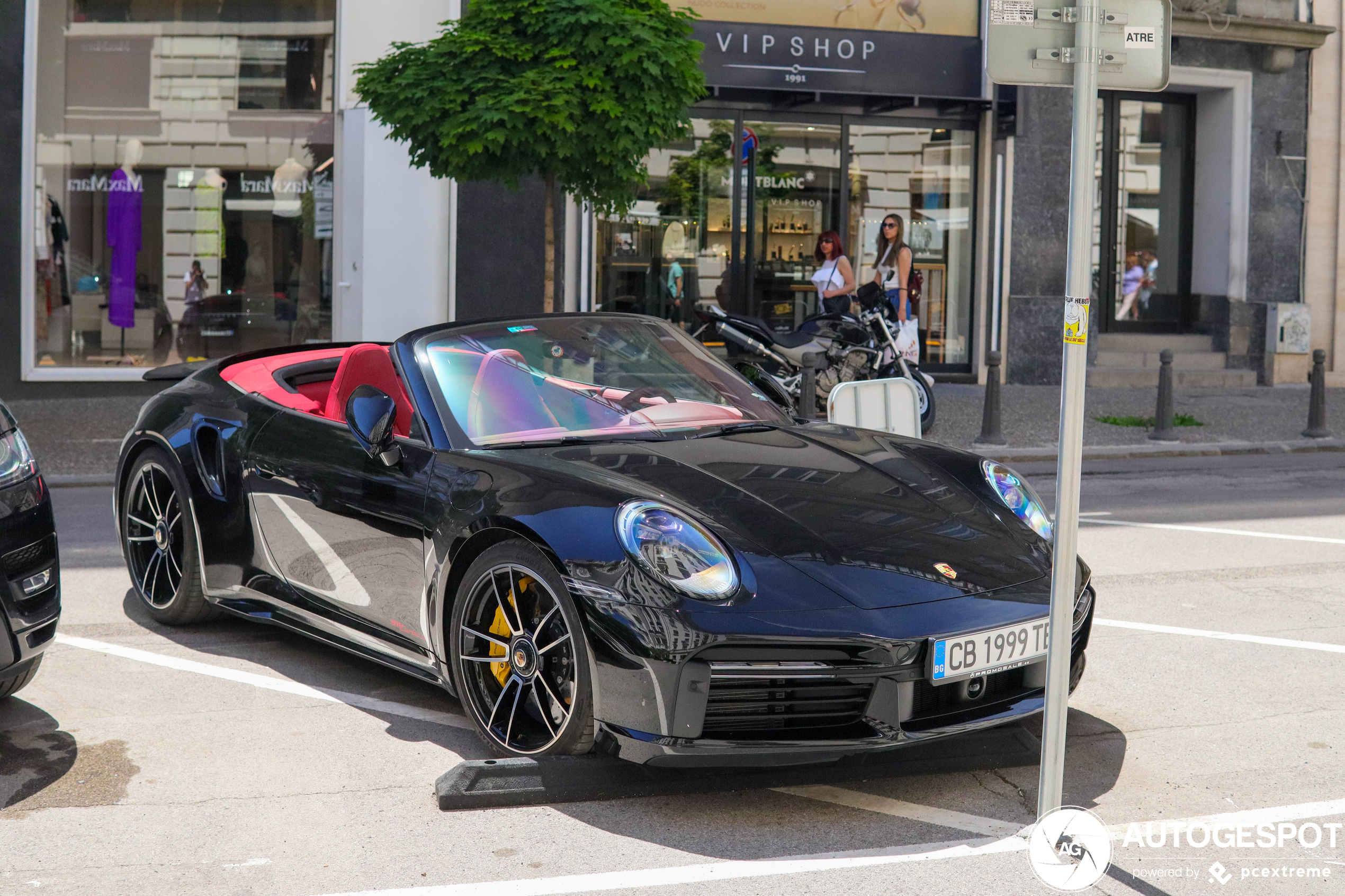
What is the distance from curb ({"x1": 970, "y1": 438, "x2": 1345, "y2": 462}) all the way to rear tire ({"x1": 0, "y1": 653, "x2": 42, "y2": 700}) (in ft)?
27.2

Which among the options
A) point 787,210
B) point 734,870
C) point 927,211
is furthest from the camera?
point 927,211

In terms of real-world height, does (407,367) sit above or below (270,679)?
above

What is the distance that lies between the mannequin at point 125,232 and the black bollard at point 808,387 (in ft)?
26.0

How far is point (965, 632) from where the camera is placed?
3.73 metres

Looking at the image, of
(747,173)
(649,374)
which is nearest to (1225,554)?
(649,374)

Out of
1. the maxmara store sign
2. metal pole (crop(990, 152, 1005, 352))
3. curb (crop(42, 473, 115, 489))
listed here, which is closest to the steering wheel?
curb (crop(42, 473, 115, 489))

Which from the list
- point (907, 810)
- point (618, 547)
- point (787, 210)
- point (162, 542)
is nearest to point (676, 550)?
point (618, 547)

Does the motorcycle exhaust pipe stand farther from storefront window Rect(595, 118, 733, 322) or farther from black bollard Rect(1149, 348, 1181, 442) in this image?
storefront window Rect(595, 118, 733, 322)

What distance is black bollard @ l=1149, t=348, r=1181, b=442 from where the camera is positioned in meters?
12.8

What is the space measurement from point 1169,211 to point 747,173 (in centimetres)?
644

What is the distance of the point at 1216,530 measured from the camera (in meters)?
8.45

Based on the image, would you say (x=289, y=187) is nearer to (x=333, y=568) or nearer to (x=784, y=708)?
(x=333, y=568)

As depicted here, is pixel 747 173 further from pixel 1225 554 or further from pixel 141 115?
pixel 1225 554

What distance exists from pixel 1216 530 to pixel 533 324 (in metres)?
5.04
